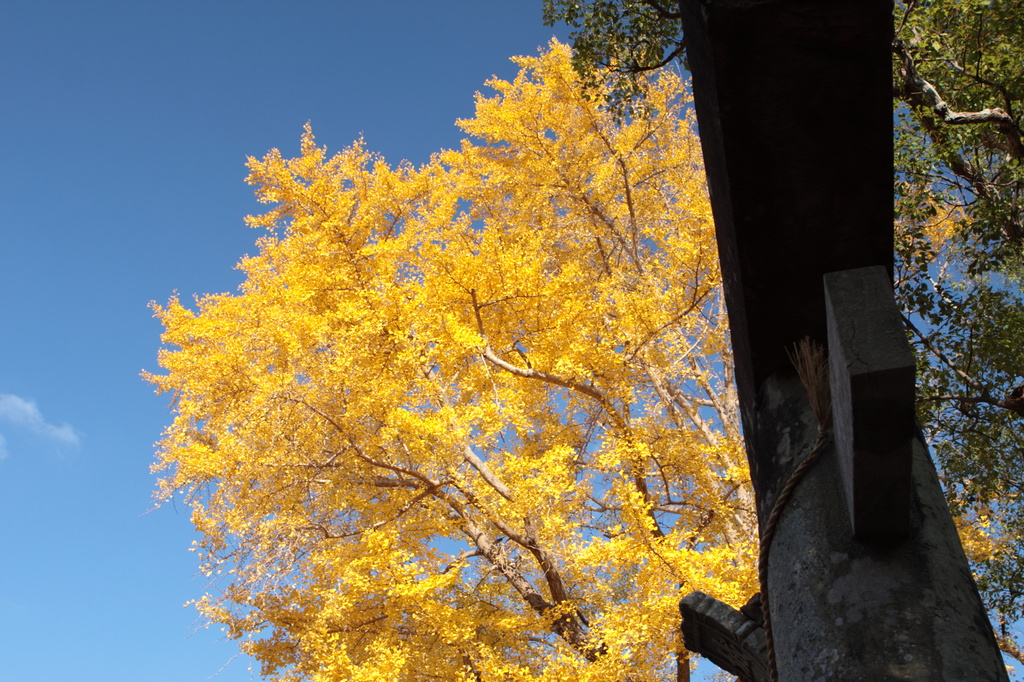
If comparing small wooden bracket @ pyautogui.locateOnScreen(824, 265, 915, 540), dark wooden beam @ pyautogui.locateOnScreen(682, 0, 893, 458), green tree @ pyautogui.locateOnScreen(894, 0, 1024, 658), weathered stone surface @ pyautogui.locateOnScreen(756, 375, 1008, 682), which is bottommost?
weathered stone surface @ pyautogui.locateOnScreen(756, 375, 1008, 682)

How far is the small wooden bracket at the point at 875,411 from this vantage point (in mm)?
1163

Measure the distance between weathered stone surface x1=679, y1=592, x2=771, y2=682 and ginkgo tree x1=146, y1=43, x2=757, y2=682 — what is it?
5.01m

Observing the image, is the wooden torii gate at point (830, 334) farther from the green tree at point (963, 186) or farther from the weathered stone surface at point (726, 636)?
the green tree at point (963, 186)

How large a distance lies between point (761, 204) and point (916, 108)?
4.16 m

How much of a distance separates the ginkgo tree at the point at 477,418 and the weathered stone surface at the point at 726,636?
5.01 metres

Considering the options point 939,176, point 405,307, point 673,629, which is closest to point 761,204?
point 939,176

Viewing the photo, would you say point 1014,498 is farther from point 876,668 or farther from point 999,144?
point 876,668

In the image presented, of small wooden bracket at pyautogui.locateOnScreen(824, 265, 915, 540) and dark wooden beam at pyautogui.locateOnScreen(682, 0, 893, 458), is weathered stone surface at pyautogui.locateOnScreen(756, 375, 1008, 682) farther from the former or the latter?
dark wooden beam at pyautogui.locateOnScreen(682, 0, 893, 458)

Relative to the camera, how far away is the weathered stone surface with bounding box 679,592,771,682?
1570 mm

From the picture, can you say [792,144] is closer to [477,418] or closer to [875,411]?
[875,411]

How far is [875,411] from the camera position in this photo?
1.18 m

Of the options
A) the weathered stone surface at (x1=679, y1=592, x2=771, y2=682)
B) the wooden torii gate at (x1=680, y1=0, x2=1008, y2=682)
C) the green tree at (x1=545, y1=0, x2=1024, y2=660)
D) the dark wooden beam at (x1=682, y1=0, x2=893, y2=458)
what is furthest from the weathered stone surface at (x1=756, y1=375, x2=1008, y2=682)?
the green tree at (x1=545, y1=0, x2=1024, y2=660)

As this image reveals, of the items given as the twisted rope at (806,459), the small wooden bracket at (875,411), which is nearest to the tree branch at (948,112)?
the twisted rope at (806,459)

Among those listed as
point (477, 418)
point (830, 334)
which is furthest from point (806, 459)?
point (477, 418)
